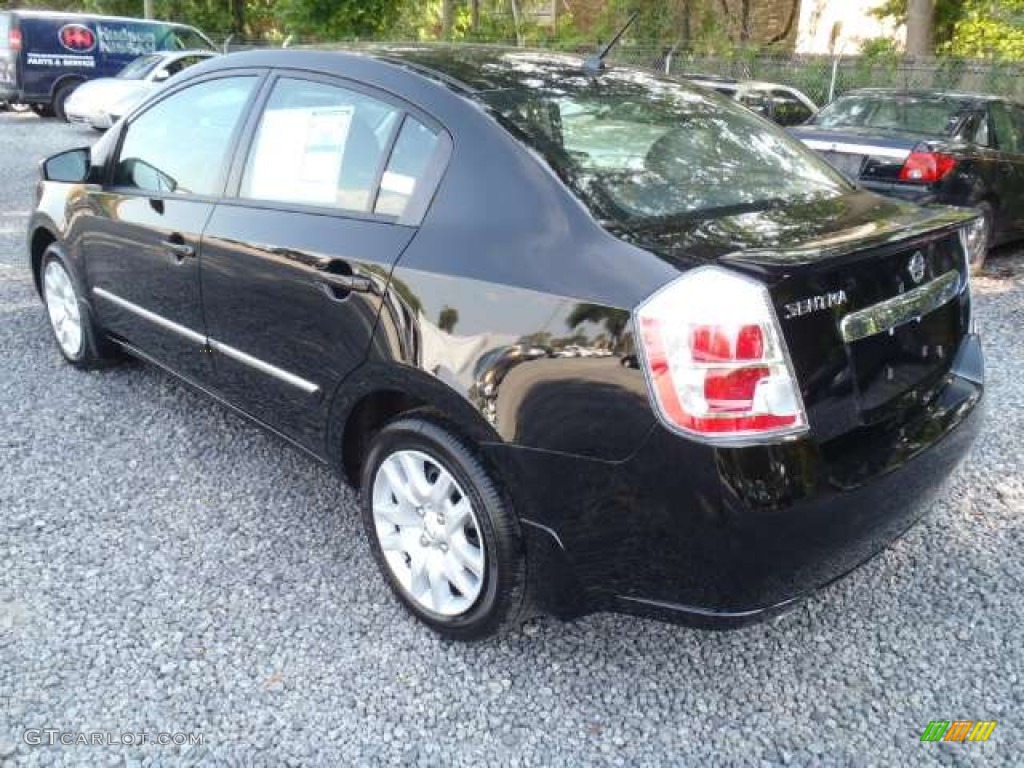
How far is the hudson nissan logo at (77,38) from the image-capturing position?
16.0m

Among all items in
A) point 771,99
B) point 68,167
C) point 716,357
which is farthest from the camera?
point 771,99

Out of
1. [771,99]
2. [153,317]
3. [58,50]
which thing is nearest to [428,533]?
[153,317]

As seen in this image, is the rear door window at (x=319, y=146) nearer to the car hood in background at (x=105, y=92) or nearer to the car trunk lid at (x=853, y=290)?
the car trunk lid at (x=853, y=290)

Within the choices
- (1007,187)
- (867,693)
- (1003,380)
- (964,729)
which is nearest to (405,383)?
(867,693)

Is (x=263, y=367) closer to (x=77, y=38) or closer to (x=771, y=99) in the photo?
(x=771, y=99)

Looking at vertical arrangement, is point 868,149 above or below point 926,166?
above

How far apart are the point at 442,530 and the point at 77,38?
1704 cm

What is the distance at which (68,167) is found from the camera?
Answer: 158 inches

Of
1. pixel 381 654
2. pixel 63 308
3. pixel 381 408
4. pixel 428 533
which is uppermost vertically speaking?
pixel 381 408

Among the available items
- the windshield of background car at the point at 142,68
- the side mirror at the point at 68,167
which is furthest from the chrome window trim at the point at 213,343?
the windshield of background car at the point at 142,68

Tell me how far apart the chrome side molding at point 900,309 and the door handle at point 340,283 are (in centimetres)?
132

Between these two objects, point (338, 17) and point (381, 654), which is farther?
point (338, 17)

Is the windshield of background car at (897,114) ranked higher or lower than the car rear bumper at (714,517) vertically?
higher

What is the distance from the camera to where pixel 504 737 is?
89.8 inches
